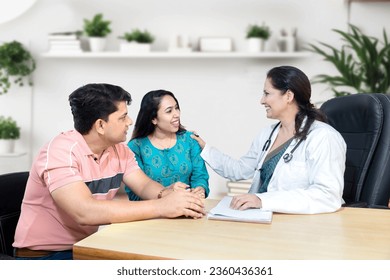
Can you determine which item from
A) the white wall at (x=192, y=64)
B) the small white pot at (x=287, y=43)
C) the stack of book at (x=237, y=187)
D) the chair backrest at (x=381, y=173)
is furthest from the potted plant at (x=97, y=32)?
the chair backrest at (x=381, y=173)

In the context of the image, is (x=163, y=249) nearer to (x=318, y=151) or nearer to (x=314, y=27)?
→ (x=318, y=151)

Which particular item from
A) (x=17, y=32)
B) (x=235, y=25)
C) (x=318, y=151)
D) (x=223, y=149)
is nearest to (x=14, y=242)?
(x=318, y=151)

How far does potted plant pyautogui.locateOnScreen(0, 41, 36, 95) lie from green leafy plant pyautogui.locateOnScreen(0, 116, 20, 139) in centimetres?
24

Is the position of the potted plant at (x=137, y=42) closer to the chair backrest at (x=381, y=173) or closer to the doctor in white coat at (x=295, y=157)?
the doctor in white coat at (x=295, y=157)

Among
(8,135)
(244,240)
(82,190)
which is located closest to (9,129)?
(8,135)

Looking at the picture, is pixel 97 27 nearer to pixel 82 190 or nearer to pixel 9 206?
pixel 9 206

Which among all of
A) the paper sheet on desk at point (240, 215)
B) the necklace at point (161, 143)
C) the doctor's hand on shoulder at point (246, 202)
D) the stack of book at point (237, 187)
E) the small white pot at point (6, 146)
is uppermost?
the necklace at point (161, 143)

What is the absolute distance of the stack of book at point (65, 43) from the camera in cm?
347

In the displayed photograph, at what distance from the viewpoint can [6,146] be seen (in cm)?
365

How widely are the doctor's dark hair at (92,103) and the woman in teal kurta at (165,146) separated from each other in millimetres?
537

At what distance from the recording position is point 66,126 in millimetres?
3590

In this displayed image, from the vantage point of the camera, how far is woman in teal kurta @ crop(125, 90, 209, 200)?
6.43ft

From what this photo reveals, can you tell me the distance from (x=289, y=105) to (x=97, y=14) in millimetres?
2225
